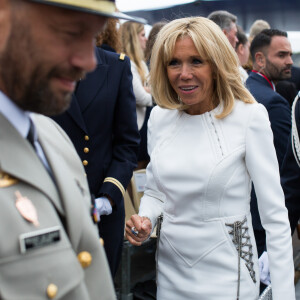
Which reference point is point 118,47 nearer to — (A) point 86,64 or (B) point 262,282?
(B) point 262,282

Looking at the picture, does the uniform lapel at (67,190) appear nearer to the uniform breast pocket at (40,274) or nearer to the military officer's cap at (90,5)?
the uniform breast pocket at (40,274)

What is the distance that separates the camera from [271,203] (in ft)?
6.33

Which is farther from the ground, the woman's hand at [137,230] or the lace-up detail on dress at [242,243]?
the woman's hand at [137,230]

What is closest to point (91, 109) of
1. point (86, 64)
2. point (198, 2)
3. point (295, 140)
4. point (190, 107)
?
point (190, 107)

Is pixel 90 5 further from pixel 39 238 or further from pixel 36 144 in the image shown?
pixel 39 238

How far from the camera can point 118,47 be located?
9.32 feet

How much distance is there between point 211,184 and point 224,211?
0.13m

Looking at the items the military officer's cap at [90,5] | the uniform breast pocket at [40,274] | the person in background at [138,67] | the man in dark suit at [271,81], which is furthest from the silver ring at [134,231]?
the person in background at [138,67]

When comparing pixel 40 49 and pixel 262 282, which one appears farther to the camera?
pixel 262 282

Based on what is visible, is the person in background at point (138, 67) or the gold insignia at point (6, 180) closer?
the gold insignia at point (6, 180)

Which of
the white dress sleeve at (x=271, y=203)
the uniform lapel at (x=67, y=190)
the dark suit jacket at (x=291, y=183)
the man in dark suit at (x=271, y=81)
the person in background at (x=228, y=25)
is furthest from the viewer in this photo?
the person in background at (x=228, y=25)

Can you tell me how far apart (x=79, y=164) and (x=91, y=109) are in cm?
102

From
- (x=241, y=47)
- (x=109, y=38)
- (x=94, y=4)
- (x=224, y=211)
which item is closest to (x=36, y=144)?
(x=94, y=4)

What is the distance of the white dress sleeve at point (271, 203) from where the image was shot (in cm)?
191
